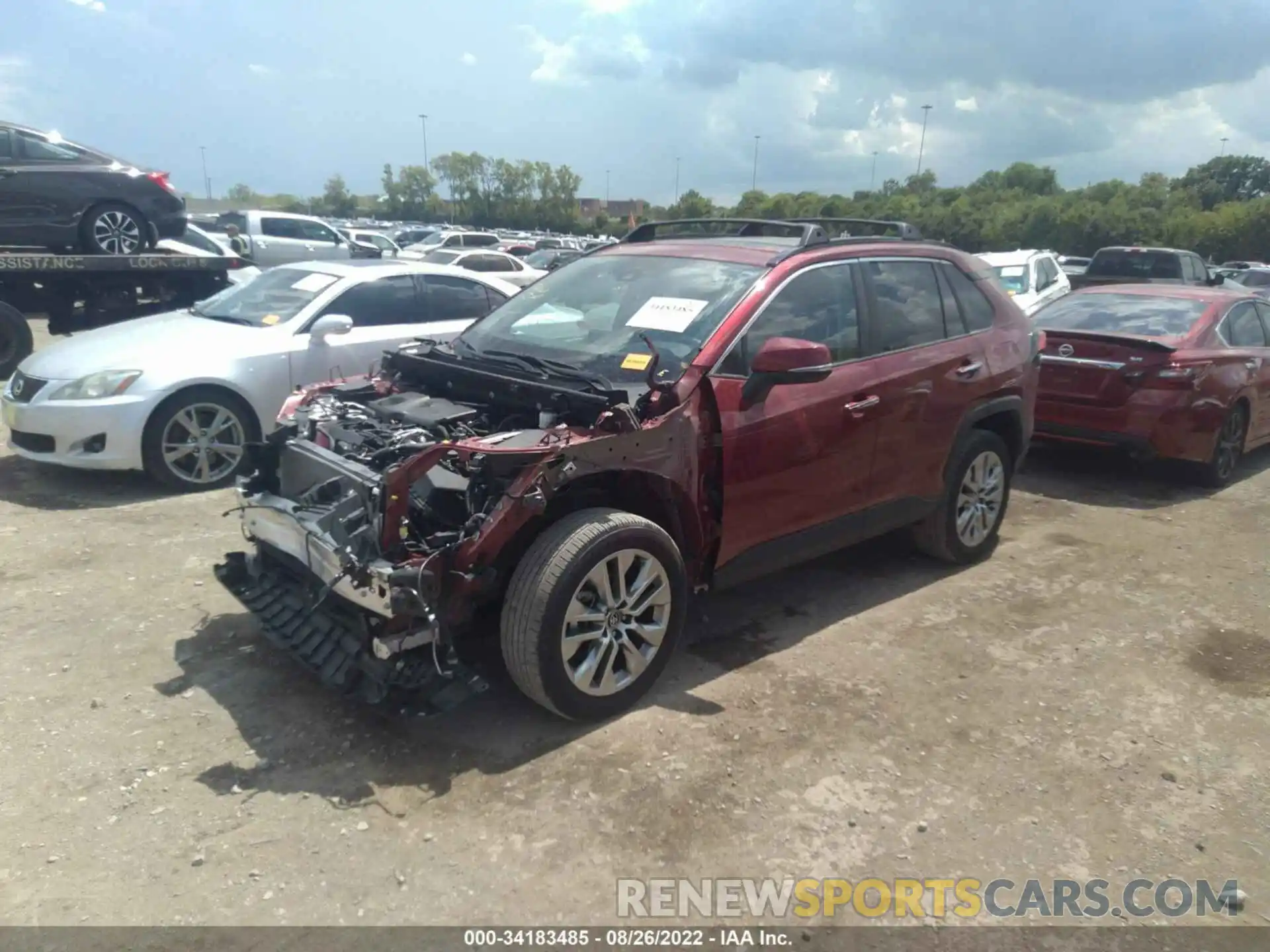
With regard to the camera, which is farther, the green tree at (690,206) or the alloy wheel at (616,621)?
the green tree at (690,206)

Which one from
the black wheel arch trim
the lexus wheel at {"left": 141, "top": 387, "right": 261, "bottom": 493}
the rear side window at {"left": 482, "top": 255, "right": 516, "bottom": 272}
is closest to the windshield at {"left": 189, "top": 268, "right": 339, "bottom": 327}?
the lexus wheel at {"left": 141, "top": 387, "right": 261, "bottom": 493}

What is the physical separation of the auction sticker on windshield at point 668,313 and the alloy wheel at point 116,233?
811 centimetres

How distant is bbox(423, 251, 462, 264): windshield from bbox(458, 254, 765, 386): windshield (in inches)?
776

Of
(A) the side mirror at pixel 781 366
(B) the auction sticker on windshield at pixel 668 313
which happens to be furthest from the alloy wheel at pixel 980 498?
(B) the auction sticker on windshield at pixel 668 313

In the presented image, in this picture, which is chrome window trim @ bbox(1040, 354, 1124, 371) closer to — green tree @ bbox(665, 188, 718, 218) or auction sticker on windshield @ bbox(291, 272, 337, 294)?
auction sticker on windshield @ bbox(291, 272, 337, 294)

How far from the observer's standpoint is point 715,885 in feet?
9.25

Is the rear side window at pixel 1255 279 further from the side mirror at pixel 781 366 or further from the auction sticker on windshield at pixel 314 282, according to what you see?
the side mirror at pixel 781 366

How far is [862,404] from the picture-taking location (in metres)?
4.43

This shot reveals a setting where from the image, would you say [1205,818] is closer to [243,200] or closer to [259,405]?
[259,405]

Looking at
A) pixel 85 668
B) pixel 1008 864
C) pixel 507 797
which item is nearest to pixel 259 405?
pixel 85 668

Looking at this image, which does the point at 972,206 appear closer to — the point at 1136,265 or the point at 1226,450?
the point at 1136,265

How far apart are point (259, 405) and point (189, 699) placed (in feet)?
10.3

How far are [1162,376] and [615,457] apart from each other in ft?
17.9

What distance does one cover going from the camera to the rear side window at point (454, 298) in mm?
7301
